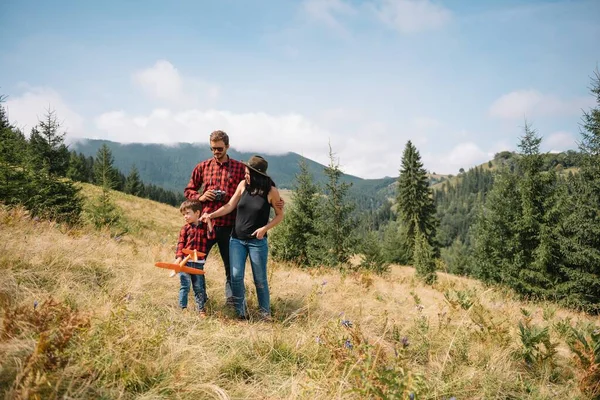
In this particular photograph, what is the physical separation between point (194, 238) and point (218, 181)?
2.79 ft

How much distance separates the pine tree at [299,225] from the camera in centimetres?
1526

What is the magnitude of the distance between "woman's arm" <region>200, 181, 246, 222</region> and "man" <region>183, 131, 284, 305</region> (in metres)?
0.22

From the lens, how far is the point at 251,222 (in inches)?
153

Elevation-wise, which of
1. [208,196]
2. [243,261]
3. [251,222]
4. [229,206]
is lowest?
[243,261]

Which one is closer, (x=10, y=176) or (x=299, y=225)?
(x=10, y=176)

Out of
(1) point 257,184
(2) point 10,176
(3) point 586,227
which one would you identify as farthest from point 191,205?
(3) point 586,227

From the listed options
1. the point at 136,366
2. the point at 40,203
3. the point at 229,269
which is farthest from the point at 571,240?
the point at 40,203

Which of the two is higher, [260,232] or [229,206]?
[229,206]

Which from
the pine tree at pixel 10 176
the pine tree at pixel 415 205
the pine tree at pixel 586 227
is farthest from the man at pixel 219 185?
the pine tree at pixel 415 205

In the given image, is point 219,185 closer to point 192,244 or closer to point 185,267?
point 192,244

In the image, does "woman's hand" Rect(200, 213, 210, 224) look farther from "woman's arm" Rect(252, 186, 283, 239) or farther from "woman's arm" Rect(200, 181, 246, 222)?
"woman's arm" Rect(252, 186, 283, 239)

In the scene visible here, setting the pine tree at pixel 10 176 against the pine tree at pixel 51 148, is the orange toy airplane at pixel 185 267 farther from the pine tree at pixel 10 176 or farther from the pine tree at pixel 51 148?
the pine tree at pixel 51 148

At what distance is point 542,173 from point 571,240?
160 inches

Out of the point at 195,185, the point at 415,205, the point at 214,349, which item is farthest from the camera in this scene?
the point at 415,205
